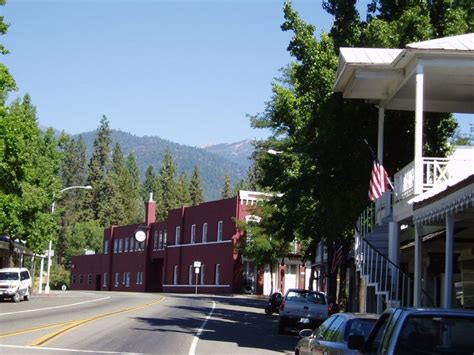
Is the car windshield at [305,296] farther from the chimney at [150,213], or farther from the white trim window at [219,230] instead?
the chimney at [150,213]

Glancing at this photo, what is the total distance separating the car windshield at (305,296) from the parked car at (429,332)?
60.6 feet

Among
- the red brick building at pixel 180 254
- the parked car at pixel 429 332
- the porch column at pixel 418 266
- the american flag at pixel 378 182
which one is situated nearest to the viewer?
the parked car at pixel 429 332

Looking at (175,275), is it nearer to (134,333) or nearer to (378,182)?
(134,333)

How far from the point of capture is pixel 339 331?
11508 millimetres

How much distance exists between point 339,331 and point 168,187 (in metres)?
116

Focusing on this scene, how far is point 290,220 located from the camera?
122ft

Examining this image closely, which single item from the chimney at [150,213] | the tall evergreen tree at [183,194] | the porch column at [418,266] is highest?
the tall evergreen tree at [183,194]

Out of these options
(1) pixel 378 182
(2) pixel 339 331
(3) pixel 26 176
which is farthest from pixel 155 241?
(2) pixel 339 331

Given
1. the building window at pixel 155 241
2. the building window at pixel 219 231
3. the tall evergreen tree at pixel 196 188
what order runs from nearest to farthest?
the building window at pixel 219 231 < the building window at pixel 155 241 < the tall evergreen tree at pixel 196 188

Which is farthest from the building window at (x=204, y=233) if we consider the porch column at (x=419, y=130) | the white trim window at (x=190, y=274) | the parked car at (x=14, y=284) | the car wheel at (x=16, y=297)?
the porch column at (x=419, y=130)

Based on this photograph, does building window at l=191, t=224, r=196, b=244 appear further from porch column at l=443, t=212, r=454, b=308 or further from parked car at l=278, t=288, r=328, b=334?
porch column at l=443, t=212, r=454, b=308

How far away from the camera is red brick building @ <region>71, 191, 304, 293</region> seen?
6788 cm

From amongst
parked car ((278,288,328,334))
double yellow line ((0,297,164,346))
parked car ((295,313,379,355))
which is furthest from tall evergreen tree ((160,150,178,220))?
parked car ((295,313,379,355))

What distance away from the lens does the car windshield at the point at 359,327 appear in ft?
36.7
